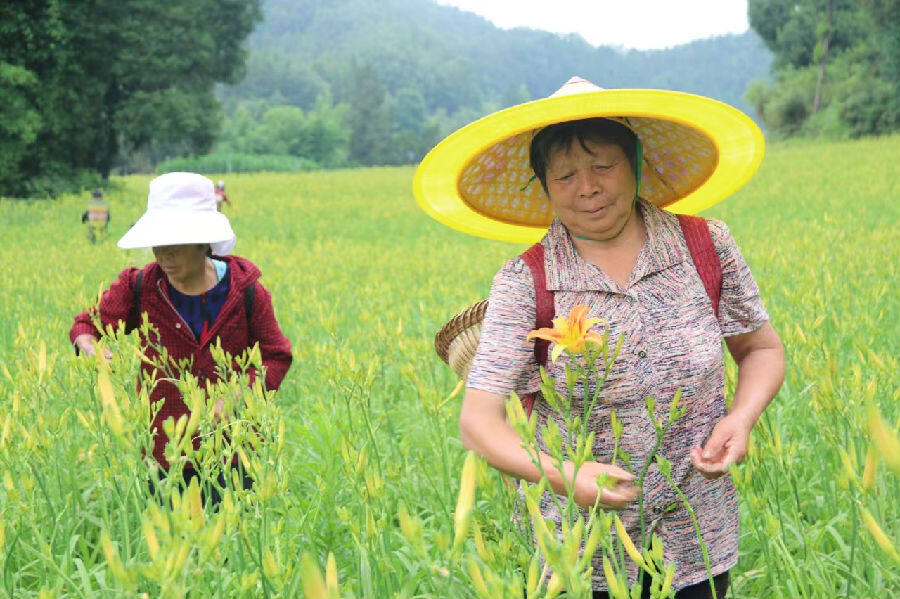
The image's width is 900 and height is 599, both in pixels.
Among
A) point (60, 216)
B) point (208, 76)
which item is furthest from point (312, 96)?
point (60, 216)

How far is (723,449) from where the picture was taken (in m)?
1.26

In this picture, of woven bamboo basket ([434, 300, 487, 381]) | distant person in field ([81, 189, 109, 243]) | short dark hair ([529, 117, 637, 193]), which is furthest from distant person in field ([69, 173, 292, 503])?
distant person in field ([81, 189, 109, 243])

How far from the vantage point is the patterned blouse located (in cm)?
133

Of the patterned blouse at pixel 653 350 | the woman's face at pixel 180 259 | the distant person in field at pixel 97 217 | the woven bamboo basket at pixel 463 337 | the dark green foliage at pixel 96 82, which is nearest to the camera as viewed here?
the patterned blouse at pixel 653 350

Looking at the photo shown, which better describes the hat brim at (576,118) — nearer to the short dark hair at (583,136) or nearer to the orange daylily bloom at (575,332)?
the short dark hair at (583,136)

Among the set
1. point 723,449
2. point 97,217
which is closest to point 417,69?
point 97,217

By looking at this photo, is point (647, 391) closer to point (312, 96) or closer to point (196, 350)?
point (196, 350)

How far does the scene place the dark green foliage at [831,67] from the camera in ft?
79.3

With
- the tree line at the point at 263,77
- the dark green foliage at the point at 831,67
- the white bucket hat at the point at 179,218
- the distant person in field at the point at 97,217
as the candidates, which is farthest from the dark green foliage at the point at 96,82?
the dark green foliage at the point at 831,67

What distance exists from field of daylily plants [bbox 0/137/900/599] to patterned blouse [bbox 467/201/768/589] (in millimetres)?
103

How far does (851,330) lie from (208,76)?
20195 millimetres

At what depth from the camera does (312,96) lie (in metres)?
109

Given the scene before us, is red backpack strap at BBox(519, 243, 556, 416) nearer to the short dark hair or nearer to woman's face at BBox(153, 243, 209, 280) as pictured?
the short dark hair

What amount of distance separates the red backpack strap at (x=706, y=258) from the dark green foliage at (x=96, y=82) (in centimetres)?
1663
